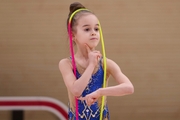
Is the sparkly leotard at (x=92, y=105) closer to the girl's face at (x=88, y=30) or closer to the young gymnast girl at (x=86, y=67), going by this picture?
the young gymnast girl at (x=86, y=67)

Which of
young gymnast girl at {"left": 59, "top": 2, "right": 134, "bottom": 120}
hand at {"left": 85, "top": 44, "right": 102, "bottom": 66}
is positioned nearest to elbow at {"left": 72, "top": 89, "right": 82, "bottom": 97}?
young gymnast girl at {"left": 59, "top": 2, "right": 134, "bottom": 120}

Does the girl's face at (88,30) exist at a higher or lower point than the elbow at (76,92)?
higher

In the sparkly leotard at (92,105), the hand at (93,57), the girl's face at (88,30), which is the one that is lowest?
the sparkly leotard at (92,105)

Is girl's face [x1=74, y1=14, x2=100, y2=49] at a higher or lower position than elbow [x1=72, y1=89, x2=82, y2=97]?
higher

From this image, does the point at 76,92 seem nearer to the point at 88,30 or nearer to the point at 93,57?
the point at 93,57

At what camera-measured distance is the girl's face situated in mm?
1724

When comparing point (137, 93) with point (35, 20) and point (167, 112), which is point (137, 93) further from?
point (35, 20)

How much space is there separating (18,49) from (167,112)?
113cm

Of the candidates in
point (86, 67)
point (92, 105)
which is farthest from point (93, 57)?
point (92, 105)

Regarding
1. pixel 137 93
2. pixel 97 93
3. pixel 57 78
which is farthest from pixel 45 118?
pixel 97 93

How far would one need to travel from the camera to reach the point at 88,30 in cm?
174

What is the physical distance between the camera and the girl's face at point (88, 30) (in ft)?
5.65

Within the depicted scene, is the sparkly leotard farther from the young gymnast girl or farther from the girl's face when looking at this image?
the girl's face

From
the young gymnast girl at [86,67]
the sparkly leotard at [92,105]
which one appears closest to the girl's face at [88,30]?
the young gymnast girl at [86,67]
